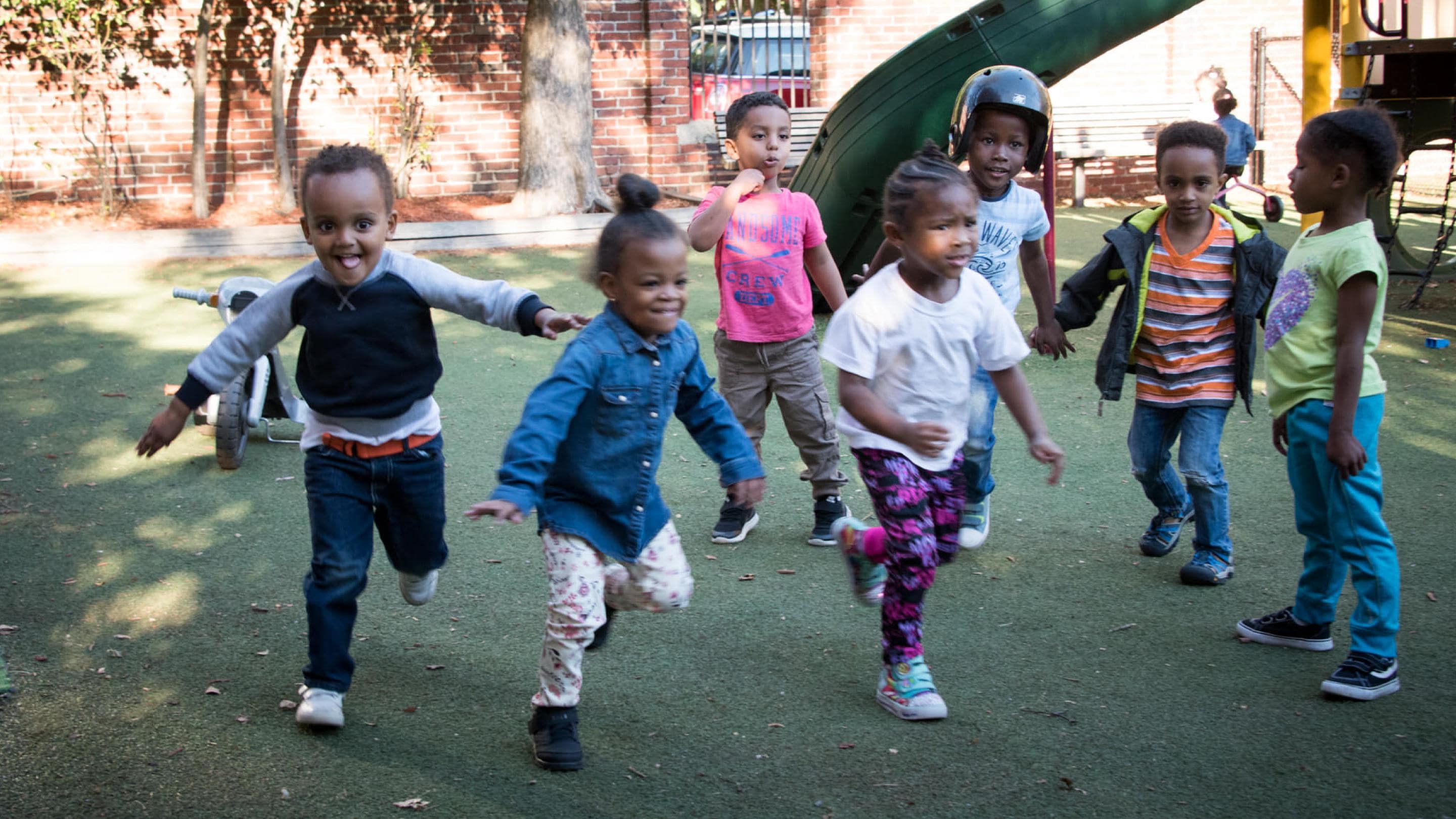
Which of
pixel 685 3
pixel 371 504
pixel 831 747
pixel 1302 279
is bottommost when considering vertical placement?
pixel 831 747

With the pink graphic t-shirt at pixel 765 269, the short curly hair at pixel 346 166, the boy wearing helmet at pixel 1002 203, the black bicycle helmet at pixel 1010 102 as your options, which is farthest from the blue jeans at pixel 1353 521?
the short curly hair at pixel 346 166

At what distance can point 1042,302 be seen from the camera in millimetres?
4719

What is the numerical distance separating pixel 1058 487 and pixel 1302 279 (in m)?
2.05

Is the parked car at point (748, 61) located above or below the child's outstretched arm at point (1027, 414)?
above

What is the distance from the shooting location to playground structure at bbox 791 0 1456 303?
8.04 metres

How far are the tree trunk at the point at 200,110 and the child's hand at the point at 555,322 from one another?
10453 mm

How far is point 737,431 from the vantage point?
3.40m

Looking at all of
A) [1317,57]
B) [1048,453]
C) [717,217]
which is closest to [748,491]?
[1048,453]

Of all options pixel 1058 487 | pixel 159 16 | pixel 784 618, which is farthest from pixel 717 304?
pixel 159 16

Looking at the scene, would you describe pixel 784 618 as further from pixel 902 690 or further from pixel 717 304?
pixel 717 304

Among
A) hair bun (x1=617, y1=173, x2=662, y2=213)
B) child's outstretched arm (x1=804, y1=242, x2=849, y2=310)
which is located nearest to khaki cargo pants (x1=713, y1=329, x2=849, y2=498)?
child's outstretched arm (x1=804, y1=242, x2=849, y2=310)

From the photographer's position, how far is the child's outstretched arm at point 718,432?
334 cm

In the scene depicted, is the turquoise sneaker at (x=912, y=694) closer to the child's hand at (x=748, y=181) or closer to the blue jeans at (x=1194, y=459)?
the blue jeans at (x=1194, y=459)

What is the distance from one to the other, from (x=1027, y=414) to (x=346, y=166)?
6.57 feet
